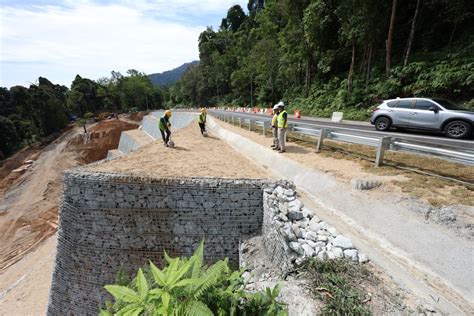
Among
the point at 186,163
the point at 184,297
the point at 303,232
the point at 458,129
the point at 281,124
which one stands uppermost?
the point at 281,124

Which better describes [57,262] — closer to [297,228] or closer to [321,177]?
[297,228]

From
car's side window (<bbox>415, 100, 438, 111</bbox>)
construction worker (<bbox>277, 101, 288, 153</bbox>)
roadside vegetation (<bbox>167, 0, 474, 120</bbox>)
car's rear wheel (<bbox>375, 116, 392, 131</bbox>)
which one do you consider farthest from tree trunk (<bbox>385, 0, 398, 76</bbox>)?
construction worker (<bbox>277, 101, 288, 153</bbox>)

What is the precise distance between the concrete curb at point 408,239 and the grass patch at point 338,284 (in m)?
0.70

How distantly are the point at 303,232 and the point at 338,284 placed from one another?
1483 millimetres

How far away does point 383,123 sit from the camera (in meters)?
9.77

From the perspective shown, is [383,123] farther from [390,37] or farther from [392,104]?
[390,37]

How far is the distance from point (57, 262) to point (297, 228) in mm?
A: 7540

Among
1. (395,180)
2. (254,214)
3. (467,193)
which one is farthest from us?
(254,214)

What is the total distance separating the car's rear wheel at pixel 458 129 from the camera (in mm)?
7316

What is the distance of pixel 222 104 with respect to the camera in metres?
57.2

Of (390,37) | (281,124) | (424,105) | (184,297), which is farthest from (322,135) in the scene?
(390,37)

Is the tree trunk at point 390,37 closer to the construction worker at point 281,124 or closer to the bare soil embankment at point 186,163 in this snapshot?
the construction worker at point 281,124

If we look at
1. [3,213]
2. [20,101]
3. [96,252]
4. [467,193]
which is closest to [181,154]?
[96,252]

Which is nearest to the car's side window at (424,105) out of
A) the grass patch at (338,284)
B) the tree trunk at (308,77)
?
the grass patch at (338,284)
